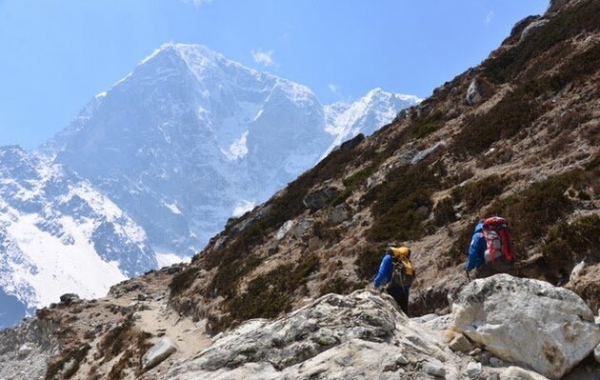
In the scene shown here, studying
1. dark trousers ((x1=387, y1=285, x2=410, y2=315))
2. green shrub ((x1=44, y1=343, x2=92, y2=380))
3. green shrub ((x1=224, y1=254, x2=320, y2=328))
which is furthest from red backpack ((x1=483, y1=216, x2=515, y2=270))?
green shrub ((x1=44, y1=343, x2=92, y2=380))

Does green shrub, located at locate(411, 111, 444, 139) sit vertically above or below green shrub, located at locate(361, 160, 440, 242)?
above

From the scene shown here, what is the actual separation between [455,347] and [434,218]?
35.2 ft

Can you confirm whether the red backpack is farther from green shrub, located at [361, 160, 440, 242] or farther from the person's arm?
green shrub, located at [361, 160, 440, 242]

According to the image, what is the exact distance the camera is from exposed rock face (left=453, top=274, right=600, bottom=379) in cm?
703

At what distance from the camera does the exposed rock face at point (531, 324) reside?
703 centimetres

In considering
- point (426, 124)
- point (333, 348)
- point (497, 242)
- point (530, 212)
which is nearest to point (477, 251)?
point (497, 242)

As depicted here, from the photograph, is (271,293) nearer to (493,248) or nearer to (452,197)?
(452,197)

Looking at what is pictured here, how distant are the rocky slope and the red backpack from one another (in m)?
0.87

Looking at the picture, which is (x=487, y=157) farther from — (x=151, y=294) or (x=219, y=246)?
(x=151, y=294)

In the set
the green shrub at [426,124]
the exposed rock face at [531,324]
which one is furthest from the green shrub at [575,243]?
the green shrub at [426,124]

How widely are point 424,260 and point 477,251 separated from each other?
4569 millimetres

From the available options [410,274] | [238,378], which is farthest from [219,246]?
[238,378]

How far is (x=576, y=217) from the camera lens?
12094 mm

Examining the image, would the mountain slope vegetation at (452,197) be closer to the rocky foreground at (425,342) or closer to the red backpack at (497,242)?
the red backpack at (497,242)
